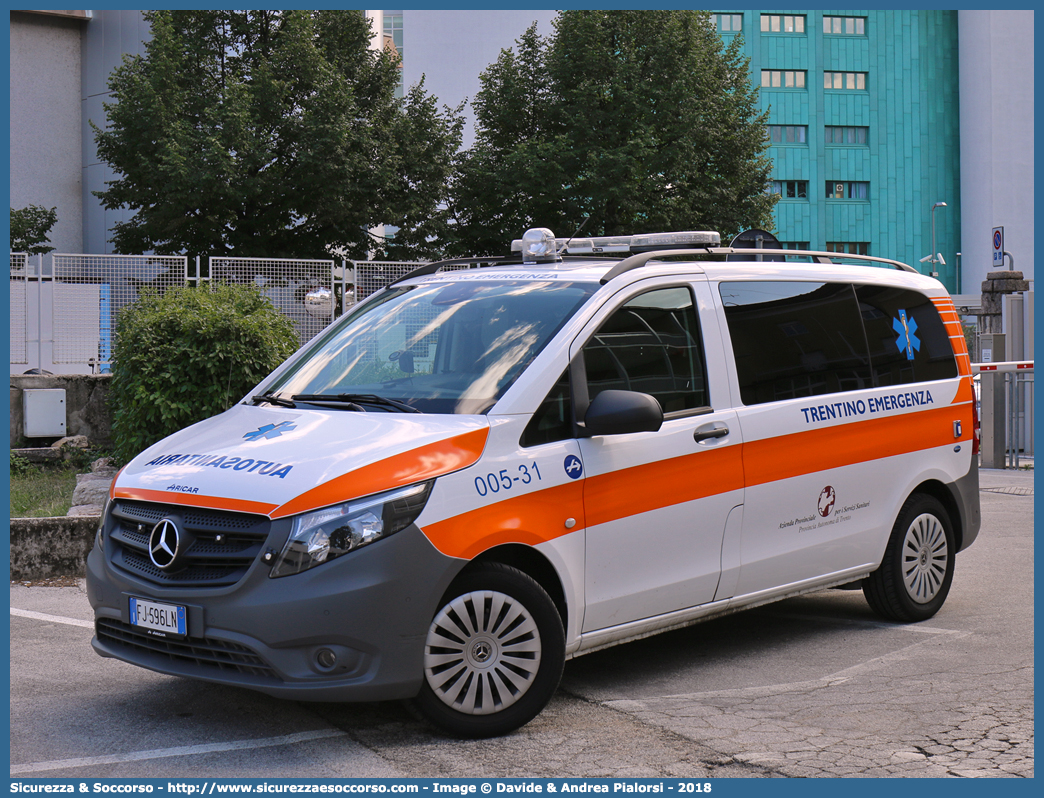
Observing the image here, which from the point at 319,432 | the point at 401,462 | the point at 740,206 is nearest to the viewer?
the point at 401,462

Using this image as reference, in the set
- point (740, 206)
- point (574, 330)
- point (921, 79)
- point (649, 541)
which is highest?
point (921, 79)

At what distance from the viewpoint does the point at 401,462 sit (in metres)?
4.23

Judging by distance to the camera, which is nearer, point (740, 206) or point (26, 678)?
point (26, 678)

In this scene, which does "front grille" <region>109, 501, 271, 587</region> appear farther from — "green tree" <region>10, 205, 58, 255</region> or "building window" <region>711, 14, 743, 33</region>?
"building window" <region>711, 14, 743, 33</region>

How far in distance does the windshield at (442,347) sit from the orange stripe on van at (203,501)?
0.83 m

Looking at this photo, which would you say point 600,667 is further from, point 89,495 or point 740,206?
point 740,206

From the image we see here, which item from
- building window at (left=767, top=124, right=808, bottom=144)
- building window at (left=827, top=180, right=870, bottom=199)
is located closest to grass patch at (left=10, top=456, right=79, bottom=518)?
building window at (left=767, top=124, right=808, bottom=144)

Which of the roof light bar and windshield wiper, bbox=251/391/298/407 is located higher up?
the roof light bar

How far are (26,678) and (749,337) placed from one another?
3887mm

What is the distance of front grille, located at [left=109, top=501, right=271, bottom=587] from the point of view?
13.5 feet

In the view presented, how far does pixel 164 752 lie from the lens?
4227 mm

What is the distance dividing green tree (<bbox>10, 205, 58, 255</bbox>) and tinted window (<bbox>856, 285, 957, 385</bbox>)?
2902 centimetres
